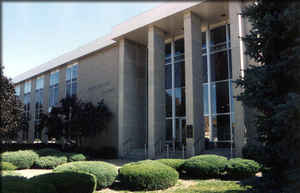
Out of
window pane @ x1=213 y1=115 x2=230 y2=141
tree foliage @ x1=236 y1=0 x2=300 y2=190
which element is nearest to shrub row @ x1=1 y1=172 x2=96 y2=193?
tree foliage @ x1=236 y1=0 x2=300 y2=190

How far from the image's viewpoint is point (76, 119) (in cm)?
2256

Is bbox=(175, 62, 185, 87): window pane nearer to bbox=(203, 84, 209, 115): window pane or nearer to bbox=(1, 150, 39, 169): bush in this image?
bbox=(203, 84, 209, 115): window pane

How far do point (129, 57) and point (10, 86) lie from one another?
10.9 m

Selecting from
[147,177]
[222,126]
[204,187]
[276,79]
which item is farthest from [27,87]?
[276,79]

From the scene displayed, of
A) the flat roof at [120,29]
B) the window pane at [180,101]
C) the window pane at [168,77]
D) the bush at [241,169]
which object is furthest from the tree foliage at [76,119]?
the bush at [241,169]

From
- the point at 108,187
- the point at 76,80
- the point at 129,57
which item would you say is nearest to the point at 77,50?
the point at 76,80

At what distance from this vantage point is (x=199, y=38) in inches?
763

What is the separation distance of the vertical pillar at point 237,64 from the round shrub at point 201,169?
4.06m

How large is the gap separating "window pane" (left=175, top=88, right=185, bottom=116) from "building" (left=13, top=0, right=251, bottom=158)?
0.08 metres

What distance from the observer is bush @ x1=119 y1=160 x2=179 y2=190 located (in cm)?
972

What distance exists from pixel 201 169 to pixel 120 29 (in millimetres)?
15841

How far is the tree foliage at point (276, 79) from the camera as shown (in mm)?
5910

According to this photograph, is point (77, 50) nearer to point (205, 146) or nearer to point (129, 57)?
point (129, 57)

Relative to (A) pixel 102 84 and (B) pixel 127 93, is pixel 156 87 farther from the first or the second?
(A) pixel 102 84
